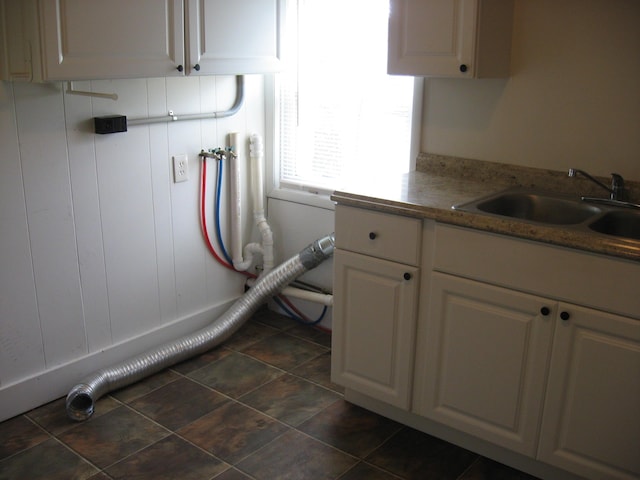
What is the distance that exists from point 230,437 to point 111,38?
59.8 inches

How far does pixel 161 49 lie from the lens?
268 centimetres

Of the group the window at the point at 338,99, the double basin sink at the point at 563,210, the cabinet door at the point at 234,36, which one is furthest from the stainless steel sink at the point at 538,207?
the cabinet door at the point at 234,36

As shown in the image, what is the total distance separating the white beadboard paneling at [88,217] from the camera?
278 cm

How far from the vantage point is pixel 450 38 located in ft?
8.26

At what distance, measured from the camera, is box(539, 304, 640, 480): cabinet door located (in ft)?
6.87

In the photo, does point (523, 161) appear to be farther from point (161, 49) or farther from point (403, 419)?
point (161, 49)

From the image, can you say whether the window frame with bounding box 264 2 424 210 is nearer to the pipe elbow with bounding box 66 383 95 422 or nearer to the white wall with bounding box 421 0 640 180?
the white wall with bounding box 421 0 640 180

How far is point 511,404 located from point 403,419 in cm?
53

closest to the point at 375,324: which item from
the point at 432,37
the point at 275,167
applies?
the point at 432,37

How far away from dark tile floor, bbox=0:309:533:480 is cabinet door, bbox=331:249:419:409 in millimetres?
190

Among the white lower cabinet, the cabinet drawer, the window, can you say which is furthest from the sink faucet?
the window

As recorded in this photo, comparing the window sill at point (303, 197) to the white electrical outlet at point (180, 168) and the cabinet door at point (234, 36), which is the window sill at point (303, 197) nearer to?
the white electrical outlet at point (180, 168)

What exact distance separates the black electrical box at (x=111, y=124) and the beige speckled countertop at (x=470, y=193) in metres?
0.95

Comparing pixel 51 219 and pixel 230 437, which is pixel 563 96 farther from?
pixel 51 219
